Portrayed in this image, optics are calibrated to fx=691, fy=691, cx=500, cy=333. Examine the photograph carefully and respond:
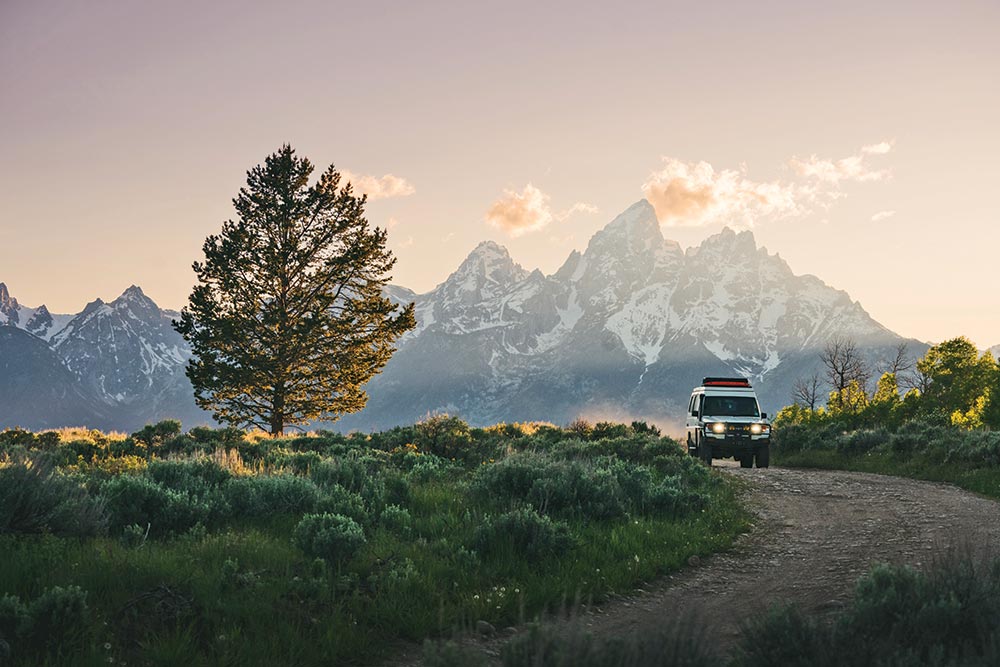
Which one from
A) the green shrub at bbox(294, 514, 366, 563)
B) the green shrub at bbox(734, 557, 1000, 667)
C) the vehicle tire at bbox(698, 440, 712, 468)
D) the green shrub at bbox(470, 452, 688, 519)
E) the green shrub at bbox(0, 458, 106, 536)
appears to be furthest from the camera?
the vehicle tire at bbox(698, 440, 712, 468)

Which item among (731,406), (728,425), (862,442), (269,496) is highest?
(731,406)

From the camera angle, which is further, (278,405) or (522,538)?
(278,405)

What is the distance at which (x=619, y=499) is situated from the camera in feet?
38.0

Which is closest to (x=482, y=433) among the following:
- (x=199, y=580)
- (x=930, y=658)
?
(x=199, y=580)

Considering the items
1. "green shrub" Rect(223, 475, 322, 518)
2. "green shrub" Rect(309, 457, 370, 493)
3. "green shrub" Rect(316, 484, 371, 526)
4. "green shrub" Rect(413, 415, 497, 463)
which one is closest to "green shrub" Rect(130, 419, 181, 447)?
"green shrub" Rect(413, 415, 497, 463)

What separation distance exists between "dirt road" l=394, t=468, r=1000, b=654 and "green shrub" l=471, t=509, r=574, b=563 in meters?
1.12

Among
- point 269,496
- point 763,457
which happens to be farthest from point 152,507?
point 763,457

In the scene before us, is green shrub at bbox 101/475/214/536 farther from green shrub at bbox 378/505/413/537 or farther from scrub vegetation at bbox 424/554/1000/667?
scrub vegetation at bbox 424/554/1000/667

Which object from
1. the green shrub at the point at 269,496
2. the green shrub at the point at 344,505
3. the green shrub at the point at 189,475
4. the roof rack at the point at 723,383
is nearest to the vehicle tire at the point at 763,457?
the roof rack at the point at 723,383

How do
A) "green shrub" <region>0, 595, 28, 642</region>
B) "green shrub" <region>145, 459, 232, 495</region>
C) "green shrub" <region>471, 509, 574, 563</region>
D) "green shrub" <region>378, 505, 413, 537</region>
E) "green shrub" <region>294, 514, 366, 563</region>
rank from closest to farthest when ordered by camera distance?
1. "green shrub" <region>0, 595, 28, 642</region>
2. "green shrub" <region>294, 514, 366, 563</region>
3. "green shrub" <region>471, 509, 574, 563</region>
4. "green shrub" <region>378, 505, 413, 537</region>
5. "green shrub" <region>145, 459, 232, 495</region>

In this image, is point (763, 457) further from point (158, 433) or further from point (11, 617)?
point (11, 617)

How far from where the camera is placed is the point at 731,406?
24297mm

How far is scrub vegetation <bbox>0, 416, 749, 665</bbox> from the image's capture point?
5848 mm

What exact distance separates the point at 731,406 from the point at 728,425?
3.94 feet
